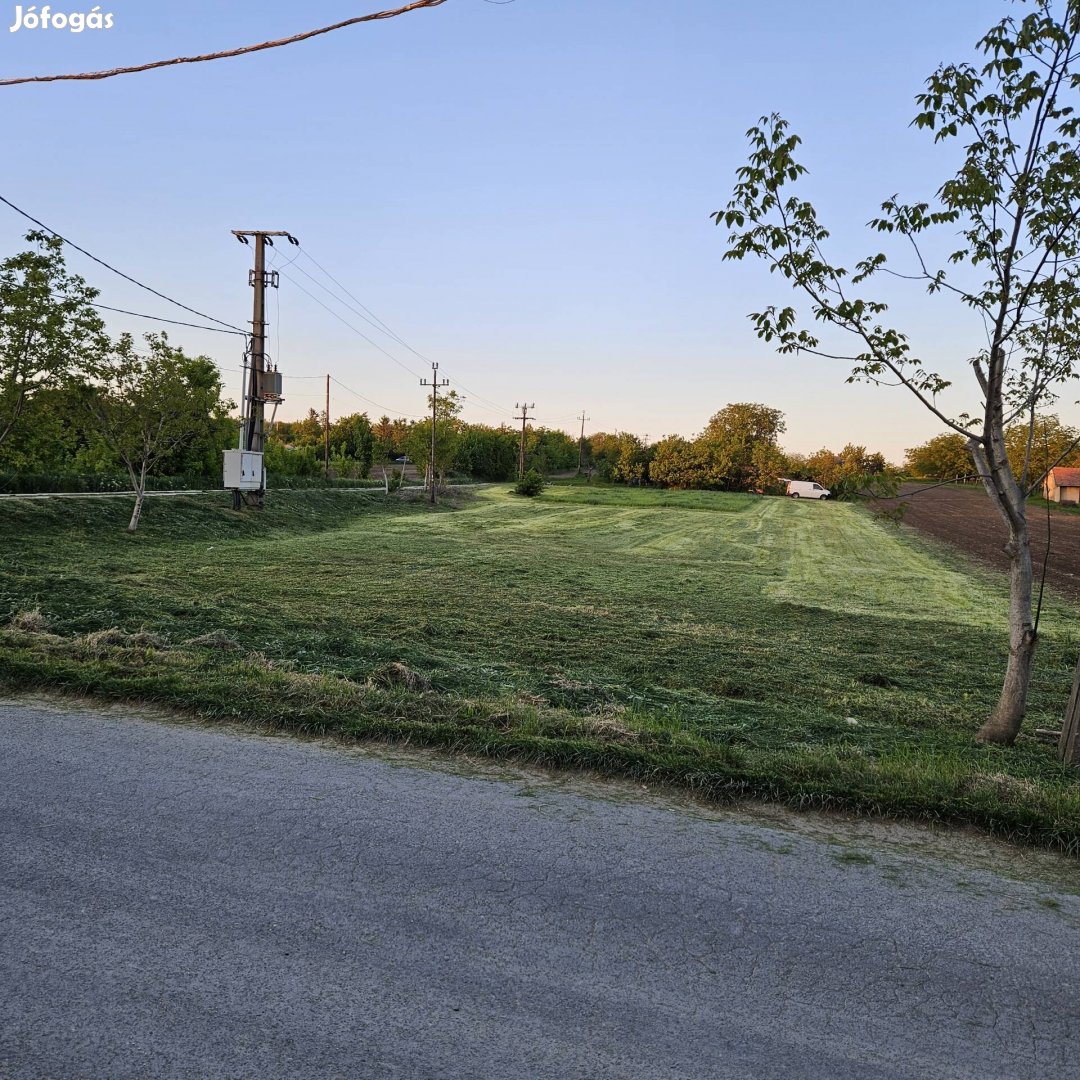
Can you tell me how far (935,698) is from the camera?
30.2 feet

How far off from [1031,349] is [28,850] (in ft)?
23.7

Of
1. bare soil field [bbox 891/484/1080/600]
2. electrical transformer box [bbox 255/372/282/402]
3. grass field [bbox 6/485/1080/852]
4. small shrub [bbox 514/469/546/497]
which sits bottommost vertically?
grass field [bbox 6/485/1080/852]

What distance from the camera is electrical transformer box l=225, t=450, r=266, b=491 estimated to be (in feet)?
88.5

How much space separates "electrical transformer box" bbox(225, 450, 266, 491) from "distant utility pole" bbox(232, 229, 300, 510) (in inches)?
20.1

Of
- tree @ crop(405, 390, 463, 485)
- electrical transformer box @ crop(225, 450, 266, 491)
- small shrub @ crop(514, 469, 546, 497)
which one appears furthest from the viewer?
small shrub @ crop(514, 469, 546, 497)

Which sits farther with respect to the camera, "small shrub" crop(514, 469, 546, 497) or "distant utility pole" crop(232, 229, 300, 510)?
"small shrub" crop(514, 469, 546, 497)

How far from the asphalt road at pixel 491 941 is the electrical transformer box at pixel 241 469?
23710 millimetres

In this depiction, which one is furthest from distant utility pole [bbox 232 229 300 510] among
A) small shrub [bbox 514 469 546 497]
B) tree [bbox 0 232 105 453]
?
small shrub [bbox 514 469 546 497]

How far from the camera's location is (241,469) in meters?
27.1

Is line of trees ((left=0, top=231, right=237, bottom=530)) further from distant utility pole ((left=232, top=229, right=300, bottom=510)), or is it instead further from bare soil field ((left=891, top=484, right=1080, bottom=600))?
bare soil field ((left=891, top=484, right=1080, bottom=600))

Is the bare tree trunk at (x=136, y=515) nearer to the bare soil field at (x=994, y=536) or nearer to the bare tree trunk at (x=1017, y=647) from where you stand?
the bare soil field at (x=994, y=536)

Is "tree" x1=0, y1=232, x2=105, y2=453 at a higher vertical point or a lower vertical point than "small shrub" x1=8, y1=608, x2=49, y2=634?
higher

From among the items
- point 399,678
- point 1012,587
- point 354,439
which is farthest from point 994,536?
point 354,439

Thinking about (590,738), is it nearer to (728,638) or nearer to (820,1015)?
(820,1015)
